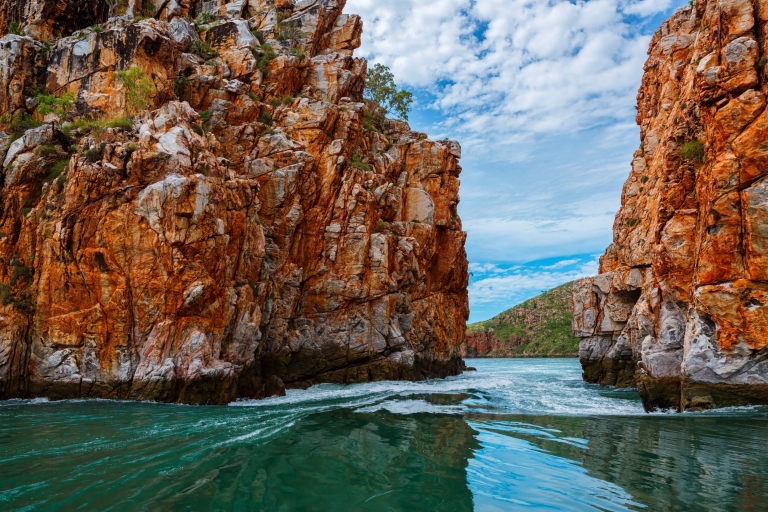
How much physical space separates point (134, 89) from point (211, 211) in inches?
525

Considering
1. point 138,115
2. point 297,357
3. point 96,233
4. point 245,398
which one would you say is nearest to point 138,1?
point 138,115

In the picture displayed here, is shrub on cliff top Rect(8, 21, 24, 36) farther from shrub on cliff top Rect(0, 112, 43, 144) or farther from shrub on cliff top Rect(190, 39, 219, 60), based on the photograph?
shrub on cliff top Rect(190, 39, 219, 60)

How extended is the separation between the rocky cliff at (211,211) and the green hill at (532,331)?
83.2 metres

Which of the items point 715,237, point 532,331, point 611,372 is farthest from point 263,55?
point 532,331

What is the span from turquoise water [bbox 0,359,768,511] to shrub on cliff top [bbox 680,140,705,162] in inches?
507

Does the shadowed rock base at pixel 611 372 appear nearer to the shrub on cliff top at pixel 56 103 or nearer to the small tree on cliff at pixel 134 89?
the small tree on cliff at pixel 134 89

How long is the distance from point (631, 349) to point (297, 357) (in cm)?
2553

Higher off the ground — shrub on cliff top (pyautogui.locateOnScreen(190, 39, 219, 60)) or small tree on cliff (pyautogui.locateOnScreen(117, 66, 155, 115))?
shrub on cliff top (pyautogui.locateOnScreen(190, 39, 219, 60))

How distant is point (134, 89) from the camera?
96.1 feet

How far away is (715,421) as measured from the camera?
15.5 metres

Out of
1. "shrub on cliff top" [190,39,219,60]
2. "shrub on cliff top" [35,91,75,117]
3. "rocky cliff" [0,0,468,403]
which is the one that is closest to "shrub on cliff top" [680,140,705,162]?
"rocky cliff" [0,0,468,403]

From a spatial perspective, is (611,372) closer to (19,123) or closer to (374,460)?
(374,460)

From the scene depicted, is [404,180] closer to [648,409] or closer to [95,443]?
[648,409]

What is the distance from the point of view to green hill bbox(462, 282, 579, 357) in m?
123
